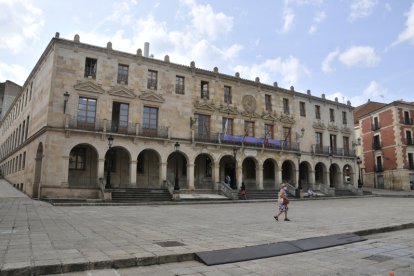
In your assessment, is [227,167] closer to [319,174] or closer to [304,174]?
[304,174]

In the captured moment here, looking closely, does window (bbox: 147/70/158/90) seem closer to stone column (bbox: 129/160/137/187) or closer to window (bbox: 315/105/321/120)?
stone column (bbox: 129/160/137/187)

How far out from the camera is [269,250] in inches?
261

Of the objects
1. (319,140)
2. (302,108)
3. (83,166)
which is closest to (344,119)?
(319,140)

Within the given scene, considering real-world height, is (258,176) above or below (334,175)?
below

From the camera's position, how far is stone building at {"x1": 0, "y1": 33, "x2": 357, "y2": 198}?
22.4m

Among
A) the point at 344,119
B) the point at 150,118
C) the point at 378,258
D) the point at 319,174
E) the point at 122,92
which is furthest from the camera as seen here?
the point at 344,119

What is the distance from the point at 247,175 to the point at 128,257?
27258 mm

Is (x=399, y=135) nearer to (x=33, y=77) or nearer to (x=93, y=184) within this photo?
(x=93, y=184)

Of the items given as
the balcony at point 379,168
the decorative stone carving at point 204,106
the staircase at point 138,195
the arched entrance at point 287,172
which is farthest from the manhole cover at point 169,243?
the balcony at point 379,168

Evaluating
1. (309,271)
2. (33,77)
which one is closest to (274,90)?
(33,77)

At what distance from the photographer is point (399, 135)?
40.1 meters

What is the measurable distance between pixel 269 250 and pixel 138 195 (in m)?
16.2

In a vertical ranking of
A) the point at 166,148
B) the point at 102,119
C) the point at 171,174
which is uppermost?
the point at 102,119

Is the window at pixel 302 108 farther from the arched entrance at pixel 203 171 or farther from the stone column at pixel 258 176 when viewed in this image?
the arched entrance at pixel 203 171
